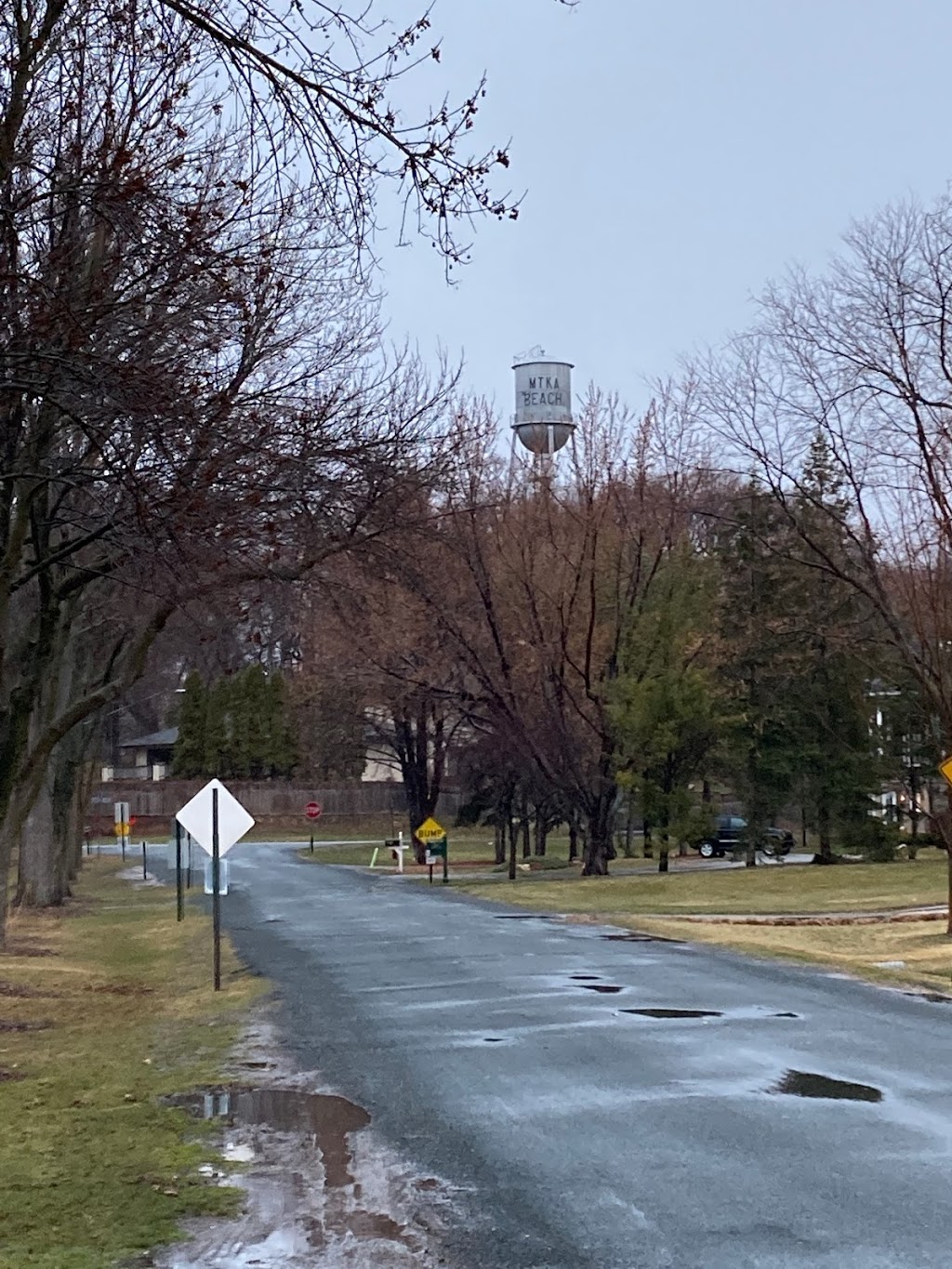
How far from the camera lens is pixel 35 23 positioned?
11250 millimetres

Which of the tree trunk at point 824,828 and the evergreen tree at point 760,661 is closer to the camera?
the evergreen tree at point 760,661

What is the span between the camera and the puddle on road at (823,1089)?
1029cm

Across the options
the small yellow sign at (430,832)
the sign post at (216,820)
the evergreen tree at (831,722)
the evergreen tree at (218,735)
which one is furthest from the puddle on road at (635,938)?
the evergreen tree at (218,735)

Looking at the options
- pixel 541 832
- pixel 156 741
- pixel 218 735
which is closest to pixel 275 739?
pixel 218 735

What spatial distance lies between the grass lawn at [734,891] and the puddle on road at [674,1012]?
54.3 feet

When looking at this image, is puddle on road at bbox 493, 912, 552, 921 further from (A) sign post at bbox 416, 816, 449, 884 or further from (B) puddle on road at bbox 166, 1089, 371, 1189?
(B) puddle on road at bbox 166, 1089, 371, 1189

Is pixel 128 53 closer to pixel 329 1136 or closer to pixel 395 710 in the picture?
pixel 329 1136

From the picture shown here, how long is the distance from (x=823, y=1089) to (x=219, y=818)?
9.51m

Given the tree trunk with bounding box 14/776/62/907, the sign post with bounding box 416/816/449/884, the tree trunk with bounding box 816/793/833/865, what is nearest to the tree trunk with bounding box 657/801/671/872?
the sign post with bounding box 416/816/449/884

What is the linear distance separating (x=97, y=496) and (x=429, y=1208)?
1028cm

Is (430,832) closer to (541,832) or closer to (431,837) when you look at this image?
(431,837)

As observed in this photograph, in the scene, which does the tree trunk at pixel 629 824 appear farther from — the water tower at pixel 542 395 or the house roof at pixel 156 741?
the house roof at pixel 156 741

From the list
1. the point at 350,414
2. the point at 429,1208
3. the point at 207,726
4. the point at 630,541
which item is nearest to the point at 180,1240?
the point at 429,1208

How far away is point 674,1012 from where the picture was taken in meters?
14.6
